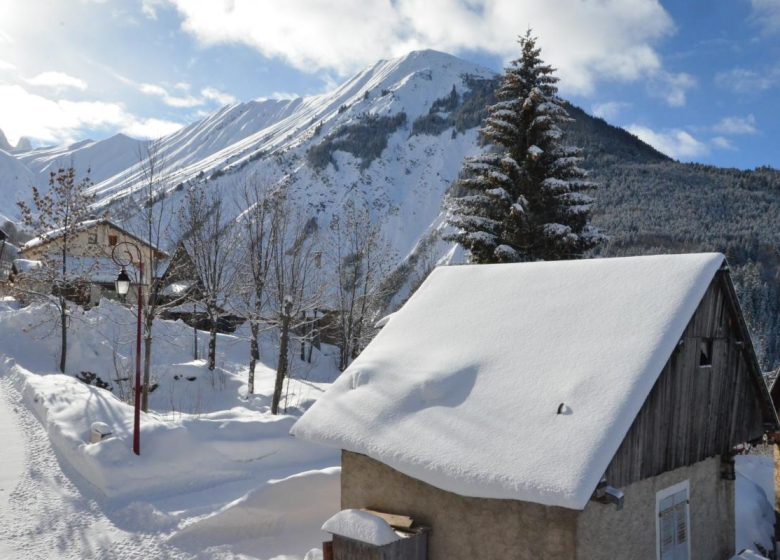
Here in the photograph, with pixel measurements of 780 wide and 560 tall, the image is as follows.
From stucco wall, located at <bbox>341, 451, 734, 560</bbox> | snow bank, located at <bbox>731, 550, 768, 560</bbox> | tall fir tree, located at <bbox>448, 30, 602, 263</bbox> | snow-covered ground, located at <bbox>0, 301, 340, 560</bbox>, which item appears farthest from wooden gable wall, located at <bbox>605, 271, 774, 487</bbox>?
tall fir tree, located at <bbox>448, 30, 602, 263</bbox>

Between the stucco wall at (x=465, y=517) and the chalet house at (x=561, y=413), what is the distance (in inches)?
0.7

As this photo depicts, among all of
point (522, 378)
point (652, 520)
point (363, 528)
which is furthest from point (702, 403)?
point (363, 528)

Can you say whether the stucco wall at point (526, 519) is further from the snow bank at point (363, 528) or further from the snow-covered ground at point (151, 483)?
the snow-covered ground at point (151, 483)

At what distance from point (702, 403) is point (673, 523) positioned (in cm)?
190

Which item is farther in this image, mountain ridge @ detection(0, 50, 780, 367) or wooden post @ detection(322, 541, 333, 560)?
mountain ridge @ detection(0, 50, 780, 367)

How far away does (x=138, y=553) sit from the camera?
9062 millimetres

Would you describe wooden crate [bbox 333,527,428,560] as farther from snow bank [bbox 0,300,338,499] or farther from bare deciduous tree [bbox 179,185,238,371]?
bare deciduous tree [bbox 179,185,238,371]

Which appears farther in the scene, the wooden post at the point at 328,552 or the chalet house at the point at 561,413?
the wooden post at the point at 328,552

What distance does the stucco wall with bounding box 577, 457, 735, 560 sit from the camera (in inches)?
273

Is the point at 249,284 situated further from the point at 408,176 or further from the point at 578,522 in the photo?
the point at 408,176

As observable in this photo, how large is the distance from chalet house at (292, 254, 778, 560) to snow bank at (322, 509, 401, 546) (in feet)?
0.60

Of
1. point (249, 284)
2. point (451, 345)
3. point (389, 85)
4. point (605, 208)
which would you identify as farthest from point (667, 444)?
point (389, 85)

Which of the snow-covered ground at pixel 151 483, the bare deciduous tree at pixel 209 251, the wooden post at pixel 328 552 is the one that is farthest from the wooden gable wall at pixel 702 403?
the bare deciduous tree at pixel 209 251

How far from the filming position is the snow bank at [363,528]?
7.29 metres
